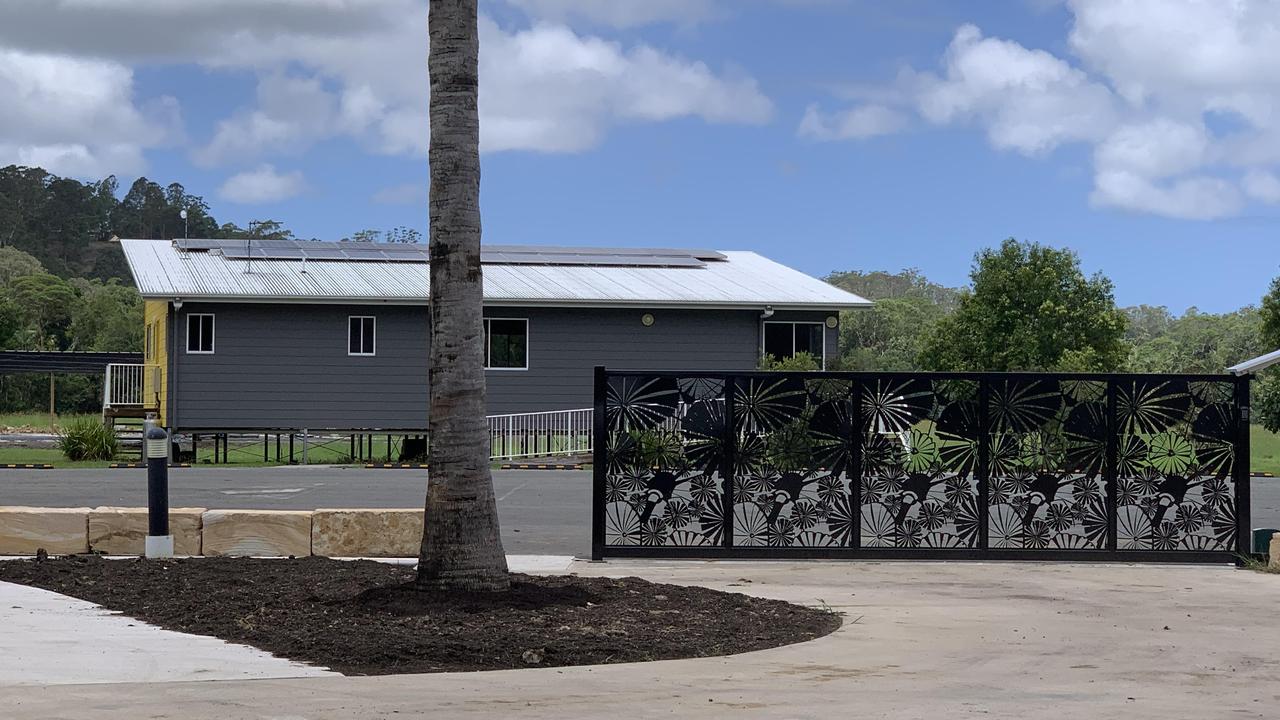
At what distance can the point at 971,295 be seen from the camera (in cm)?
5241

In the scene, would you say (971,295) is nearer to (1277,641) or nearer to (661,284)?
(661,284)

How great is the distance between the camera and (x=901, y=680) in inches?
309

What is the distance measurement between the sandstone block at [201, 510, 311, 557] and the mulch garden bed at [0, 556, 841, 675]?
117 centimetres

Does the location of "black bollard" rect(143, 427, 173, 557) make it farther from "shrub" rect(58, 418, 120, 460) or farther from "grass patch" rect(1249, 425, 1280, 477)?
"shrub" rect(58, 418, 120, 460)

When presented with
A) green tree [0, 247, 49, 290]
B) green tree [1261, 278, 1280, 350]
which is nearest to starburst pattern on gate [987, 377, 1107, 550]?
green tree [1261, 278, 1280, 350]

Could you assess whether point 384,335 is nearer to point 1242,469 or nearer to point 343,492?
point 343,492

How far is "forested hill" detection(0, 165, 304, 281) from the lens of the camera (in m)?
96.2

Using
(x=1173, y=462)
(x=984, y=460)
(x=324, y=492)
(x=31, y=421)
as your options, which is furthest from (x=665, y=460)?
(x=31, y=421)

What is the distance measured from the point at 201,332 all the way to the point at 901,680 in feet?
89.2

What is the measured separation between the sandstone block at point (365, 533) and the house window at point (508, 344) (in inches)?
795

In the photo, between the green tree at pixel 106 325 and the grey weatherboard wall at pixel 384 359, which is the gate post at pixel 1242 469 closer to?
the grey weatherboard wall at pixel 384 359

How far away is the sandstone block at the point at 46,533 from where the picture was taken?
43.7 ft

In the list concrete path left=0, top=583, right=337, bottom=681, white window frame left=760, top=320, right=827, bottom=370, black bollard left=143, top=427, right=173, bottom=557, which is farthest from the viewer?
white window frame left=760, top=320, right=827, bottom=370

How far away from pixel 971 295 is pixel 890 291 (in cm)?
6326
